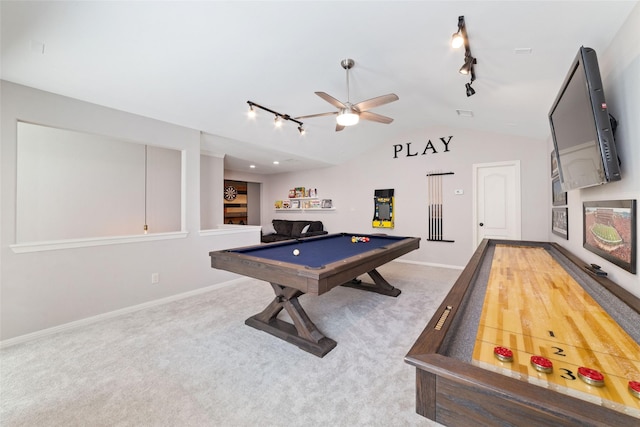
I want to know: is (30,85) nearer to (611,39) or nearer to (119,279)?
(119,279)

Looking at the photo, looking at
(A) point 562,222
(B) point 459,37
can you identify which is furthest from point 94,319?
(A) point 562,222

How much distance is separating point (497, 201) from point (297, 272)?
444cm

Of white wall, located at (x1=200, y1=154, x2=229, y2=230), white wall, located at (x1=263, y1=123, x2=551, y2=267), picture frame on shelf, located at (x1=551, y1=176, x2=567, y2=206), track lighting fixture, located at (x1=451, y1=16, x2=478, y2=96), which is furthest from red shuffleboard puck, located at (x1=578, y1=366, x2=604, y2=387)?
white wall, located at (x1=200, y1=154, x2=229, y2=230)

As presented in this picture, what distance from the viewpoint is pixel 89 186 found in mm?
3881

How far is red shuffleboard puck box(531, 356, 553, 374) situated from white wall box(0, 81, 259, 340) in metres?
3.73

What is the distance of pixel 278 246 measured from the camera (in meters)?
3.21

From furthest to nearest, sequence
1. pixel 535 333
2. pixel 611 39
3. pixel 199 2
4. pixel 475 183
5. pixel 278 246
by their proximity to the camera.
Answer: pixel 475 183 < pixel 278 246 < pixel 199 2 < pixel 611 39 < pixel 535 333

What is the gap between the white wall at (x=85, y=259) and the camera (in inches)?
92.5

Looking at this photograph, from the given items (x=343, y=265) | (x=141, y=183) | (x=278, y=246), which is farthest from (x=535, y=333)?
(x=141, y=183)

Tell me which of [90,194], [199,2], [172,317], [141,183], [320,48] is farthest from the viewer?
[141,183]

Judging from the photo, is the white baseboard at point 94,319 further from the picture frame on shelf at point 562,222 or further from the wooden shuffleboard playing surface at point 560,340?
the picture frame on shelf at point 562,222

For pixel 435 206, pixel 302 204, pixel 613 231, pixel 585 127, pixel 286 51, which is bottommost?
pixel 613 231

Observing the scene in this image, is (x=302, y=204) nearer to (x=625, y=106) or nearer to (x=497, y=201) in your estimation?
(x=497, y=201)

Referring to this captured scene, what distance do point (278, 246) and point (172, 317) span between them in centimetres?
141
